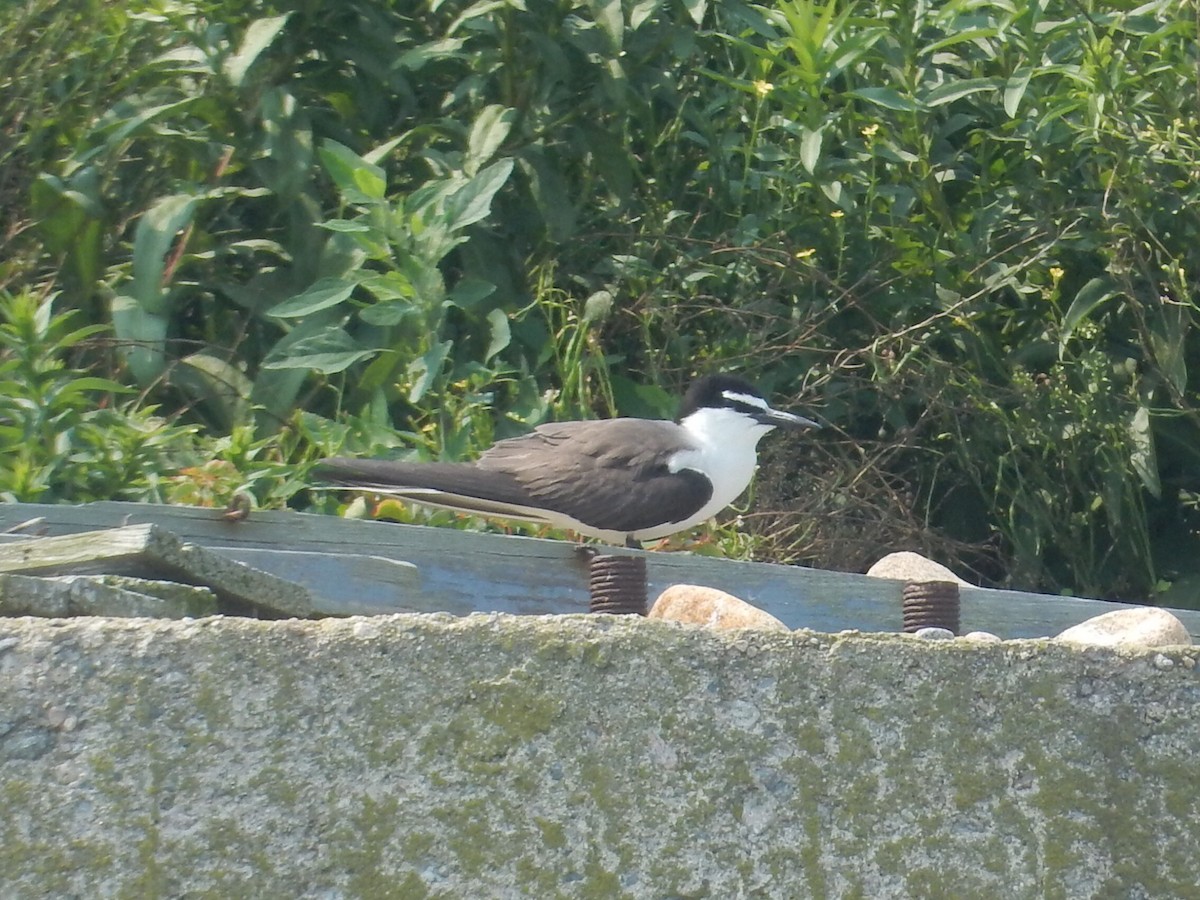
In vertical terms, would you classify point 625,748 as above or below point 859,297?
below

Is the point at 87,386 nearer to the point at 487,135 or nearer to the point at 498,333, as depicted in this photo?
Result: the point at 498,333

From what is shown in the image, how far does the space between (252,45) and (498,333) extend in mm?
1159

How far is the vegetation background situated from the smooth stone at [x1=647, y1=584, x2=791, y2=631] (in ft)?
6.63

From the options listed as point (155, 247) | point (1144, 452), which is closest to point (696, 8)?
point (155, 247)

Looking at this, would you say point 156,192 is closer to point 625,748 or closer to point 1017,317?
point 1017,317

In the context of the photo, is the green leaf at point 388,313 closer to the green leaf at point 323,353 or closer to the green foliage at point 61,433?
the green leaf at point 323,353

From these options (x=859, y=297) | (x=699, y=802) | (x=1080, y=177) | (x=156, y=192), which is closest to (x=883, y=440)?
(x=859, y=297)

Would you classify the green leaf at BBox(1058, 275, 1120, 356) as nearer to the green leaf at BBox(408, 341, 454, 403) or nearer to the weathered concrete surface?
the green leaf at BBox(408, 341, 454, 403)

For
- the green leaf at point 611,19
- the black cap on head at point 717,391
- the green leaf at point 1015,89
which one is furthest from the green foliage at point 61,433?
the green leaf at point 1015,89

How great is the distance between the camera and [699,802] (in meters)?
1.69

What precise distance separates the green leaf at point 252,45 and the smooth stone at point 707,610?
2899mm

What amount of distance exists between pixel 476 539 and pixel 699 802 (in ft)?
4.74

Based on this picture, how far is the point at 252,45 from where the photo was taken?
16.3 ft

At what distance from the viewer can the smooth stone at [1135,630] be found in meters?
2.47
